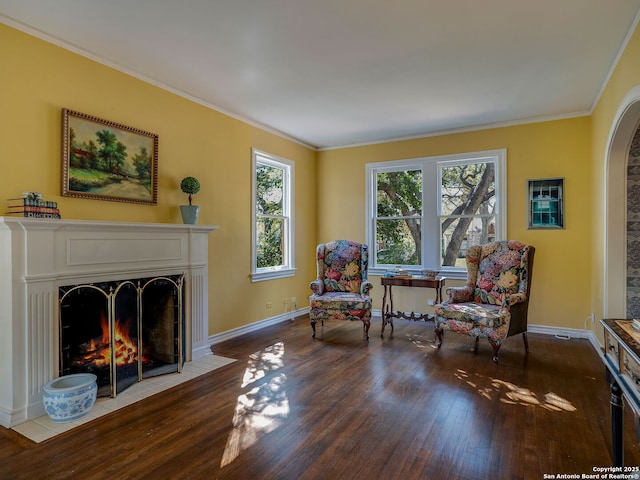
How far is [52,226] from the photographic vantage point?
8.05ft

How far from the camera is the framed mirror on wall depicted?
441cm

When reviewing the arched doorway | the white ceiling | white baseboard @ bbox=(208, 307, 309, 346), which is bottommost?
white baseboard @ bbox=(208, 307, 309, 346)

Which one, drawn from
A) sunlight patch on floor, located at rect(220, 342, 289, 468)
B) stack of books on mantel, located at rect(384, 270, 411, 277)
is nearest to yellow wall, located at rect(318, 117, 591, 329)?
stack of books on mantel, located at rect(384, 270, 411, 277)

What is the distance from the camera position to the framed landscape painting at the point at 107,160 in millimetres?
Result: 2830

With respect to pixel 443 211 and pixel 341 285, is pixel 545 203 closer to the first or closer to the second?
pixel 443 211

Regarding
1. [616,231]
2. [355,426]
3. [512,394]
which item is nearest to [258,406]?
[355,426]

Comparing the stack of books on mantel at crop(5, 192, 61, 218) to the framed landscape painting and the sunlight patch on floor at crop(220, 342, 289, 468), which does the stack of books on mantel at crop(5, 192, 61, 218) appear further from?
the sunlight patch on floor at crop(220, 342, 289, 468)

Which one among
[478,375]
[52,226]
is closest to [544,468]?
[478,375]

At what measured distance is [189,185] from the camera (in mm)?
3588

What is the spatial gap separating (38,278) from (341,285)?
3236mm

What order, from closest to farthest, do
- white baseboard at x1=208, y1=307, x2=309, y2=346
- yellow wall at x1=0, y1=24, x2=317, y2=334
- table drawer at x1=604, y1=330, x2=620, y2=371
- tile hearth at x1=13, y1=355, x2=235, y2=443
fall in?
table drawer at x1=604, y1=330, x2=620, y2=371 < tile hearth at x1=13, y1=355, x2=235, y2=443 < yellow wall at x1=0, y1=24, x2=317, y2=334 < white baseboard at x1=208, y1=307, x2=309, y2=346

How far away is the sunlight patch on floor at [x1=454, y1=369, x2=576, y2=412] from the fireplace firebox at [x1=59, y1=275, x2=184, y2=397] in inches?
100

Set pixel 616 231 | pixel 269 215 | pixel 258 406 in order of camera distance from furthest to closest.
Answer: pixel 269 215
pixel 616 231
pixel 258 406

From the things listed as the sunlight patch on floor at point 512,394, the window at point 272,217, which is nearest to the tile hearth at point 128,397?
the window at point 272,217
